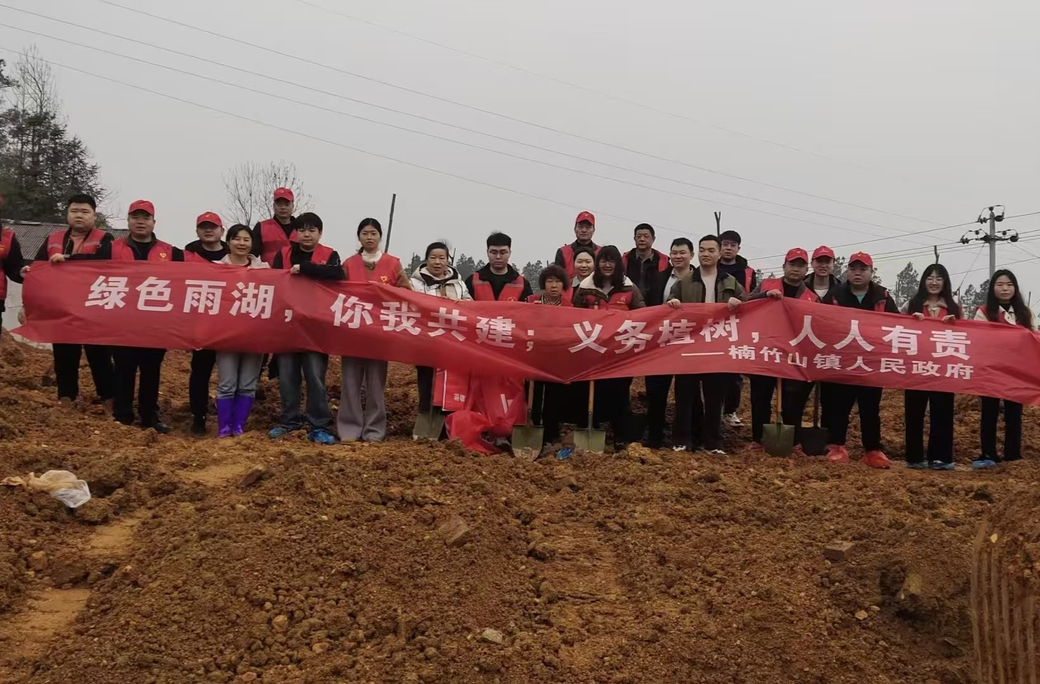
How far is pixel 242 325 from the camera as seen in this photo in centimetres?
589

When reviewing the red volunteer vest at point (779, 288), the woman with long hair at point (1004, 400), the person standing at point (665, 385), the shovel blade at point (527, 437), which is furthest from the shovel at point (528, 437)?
the woman with long hair at point (1004, 400)

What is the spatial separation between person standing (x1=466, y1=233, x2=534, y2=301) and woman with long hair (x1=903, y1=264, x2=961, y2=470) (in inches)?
128

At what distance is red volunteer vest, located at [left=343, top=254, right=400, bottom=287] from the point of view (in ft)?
20.2

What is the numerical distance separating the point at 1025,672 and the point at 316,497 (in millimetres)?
3353

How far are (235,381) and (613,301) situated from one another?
9.98ft

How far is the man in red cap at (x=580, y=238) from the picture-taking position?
7.39 metres

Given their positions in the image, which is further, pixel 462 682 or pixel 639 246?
pixel 639 246

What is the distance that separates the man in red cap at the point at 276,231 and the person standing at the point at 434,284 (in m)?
1.30

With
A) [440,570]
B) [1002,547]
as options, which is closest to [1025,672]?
[1002,547]

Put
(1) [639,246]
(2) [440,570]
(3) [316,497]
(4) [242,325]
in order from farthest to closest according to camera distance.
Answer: (1) [639,246] → (4) [242,325] → (3) [316,497] → (2) [440,570]

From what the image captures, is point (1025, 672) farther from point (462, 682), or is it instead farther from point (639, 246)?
point (639, 246)

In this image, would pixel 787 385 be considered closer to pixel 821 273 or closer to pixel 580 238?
pixel 821 273

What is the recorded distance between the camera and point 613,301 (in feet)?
20.5

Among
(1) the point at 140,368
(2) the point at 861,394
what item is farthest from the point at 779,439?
(1) the point at 140,368
